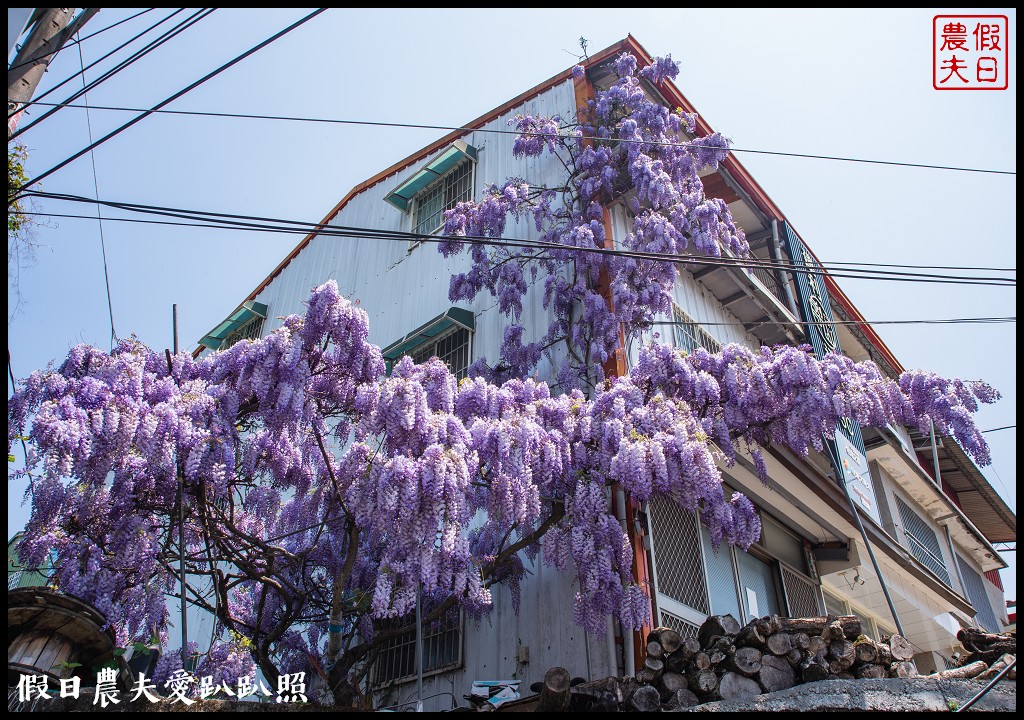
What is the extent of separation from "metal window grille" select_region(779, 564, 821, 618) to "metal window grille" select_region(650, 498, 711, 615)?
2294 mm

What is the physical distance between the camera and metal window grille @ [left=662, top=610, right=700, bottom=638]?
29.0ft

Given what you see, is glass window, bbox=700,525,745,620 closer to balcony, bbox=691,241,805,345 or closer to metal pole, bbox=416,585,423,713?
balcony, bbox=691,241,805,345

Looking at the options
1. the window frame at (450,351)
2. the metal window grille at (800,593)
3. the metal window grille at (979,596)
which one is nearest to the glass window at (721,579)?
the metal window grille at (800,593)

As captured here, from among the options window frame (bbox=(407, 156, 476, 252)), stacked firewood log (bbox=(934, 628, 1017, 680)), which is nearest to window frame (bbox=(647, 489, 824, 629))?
stacked firewood log (bbox=(934, 628, 1017, 680))

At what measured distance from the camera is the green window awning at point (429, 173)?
14.2 m

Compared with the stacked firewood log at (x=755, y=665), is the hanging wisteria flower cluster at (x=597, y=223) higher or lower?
higher

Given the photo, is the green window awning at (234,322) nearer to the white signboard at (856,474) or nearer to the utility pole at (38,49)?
the utility pole at (38,49)

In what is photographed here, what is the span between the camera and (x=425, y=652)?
962 cm

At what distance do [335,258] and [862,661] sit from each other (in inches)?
498

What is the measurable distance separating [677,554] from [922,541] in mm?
8676

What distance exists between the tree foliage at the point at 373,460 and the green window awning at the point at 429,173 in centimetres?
658

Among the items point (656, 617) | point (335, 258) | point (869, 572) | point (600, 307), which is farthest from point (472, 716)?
point (335, 258)

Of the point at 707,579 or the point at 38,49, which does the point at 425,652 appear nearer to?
the point at 707,579

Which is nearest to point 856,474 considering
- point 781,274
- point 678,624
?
point 781,274
